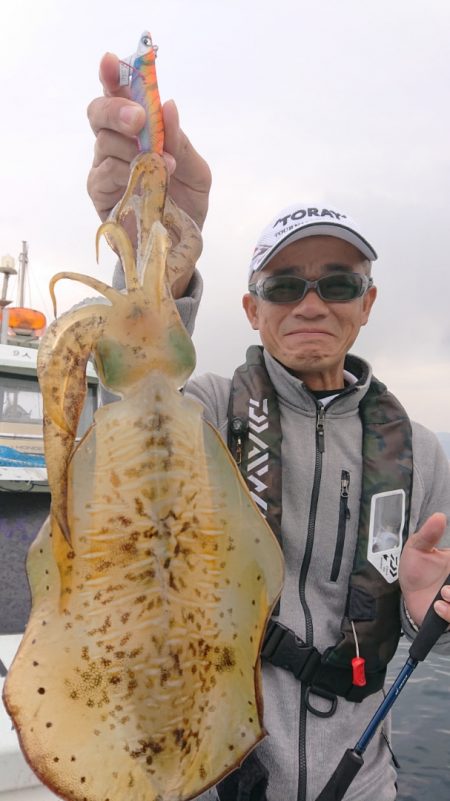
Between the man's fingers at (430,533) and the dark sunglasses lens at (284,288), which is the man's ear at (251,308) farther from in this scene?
the man's fingers at (430,533)

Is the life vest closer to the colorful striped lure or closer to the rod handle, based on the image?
the rod handle

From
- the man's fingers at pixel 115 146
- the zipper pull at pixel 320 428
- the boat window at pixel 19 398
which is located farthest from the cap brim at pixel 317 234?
the boat window at pixel 19 398

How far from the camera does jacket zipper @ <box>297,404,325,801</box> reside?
2.35 meters

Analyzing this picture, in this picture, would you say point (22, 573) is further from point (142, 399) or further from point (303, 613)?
point (142, 399)

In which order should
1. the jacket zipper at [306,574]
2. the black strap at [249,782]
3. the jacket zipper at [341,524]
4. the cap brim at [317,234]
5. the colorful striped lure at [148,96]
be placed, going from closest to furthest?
the colorful striped lure at [148,96], the black strap at [249,782], the jacket zipper at [306,574], the jacket zipper at [341,524], the cap brim at [317,234]

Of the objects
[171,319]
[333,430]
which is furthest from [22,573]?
[171,319]

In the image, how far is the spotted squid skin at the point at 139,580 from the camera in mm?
1262

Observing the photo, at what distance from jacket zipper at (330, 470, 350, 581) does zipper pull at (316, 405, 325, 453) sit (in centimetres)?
16

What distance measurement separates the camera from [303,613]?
2.54m

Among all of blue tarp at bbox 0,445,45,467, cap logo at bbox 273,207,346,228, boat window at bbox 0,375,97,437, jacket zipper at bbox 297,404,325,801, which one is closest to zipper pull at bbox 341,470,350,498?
jacket zipper at bbox 297,404,325,801

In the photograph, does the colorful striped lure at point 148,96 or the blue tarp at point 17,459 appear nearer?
the colorful striped lure at point 148,96

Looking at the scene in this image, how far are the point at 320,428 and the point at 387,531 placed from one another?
22.0 inches

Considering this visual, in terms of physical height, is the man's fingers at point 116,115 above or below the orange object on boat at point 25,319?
below

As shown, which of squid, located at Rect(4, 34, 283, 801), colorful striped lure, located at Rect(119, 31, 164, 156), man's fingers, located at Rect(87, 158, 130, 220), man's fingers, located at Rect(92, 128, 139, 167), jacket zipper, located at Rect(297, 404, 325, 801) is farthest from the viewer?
jacket zipper, located at Rect(297, 404, 325, 801)
